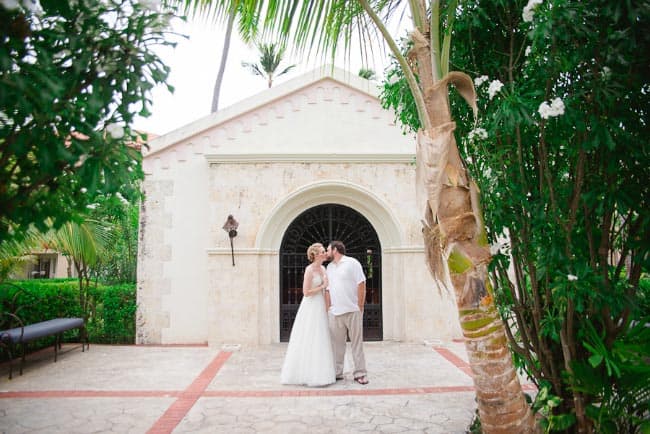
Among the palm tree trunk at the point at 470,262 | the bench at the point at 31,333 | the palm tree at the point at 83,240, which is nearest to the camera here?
the palm tree trunk at the point at 470,262

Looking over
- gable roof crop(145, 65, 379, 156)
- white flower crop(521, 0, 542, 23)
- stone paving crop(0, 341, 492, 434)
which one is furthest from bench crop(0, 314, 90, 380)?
white flower crop(521, 0, 542, 23)

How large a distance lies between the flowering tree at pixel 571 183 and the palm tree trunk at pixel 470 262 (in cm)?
38

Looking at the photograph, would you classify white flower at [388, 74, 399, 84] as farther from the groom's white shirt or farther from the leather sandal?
the leather sandal

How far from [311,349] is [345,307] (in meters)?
0.73

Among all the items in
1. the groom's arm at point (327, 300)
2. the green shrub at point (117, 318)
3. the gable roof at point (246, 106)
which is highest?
the gable roof at point (246, 106)

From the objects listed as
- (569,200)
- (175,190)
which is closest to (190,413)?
(569,200)

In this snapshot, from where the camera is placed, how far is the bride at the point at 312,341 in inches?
240

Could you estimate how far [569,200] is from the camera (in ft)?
10.6

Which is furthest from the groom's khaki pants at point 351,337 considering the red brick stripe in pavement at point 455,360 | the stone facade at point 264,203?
the stone facade at point 264,203

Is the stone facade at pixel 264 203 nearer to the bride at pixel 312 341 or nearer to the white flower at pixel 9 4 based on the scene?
the bride at pixel 312 341

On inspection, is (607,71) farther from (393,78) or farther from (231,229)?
(231,229)

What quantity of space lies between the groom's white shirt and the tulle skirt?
22cm

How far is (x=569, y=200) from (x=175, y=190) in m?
8.33

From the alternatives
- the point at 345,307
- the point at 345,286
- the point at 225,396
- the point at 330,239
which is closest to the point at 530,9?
the point at 345,286
